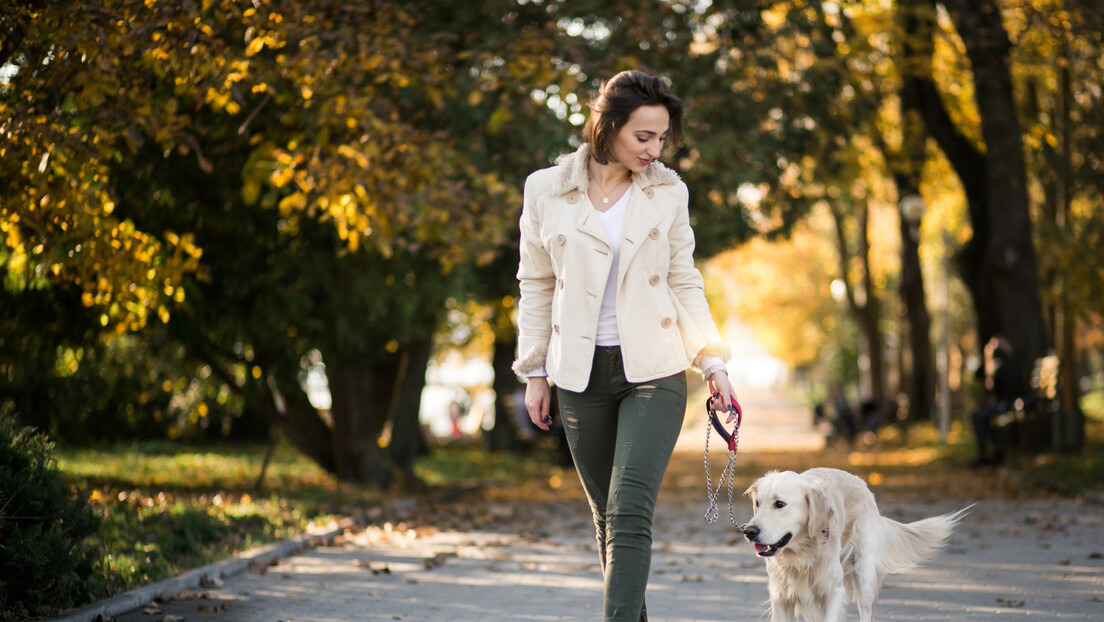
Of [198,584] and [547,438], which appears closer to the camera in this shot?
[198,584]

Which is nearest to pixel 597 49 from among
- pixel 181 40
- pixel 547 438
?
pixel 181 40

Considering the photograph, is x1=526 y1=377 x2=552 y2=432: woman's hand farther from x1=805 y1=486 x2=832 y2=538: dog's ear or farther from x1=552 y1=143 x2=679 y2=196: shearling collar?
x1=805 y1=486 x2=832 y2=538: dog's ear

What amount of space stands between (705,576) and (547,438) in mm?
17173

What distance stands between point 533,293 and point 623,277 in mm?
450

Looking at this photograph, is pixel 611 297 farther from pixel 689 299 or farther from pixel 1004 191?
pixel 1004 191

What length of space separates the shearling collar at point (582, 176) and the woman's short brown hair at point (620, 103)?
0.07 meters

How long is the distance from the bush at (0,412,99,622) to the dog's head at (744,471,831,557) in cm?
335

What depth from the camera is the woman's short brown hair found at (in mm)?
4461

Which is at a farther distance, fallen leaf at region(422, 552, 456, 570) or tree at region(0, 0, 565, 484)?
fallen leaf at region(422, 552, 456, 570)

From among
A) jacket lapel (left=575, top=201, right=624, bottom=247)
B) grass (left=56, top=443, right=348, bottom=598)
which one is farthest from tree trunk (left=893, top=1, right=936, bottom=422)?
jacket lapel (left=575, top=201, right=624, bottom=247)

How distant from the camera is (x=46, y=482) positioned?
6.20 metres

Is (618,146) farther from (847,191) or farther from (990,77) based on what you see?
(847,191)

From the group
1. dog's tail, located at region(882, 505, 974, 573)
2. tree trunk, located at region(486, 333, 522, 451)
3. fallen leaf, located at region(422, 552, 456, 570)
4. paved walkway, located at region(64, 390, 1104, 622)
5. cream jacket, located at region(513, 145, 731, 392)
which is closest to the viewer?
cream jacket, located at region(513, 145, 731, 392)

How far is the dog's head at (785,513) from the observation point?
15.6 feet
